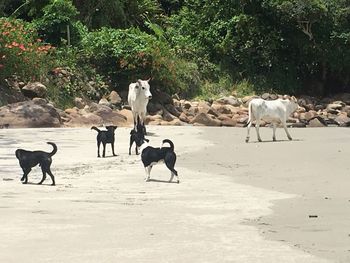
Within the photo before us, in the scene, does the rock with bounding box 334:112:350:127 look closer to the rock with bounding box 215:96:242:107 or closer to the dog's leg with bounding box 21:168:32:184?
the rock with bounding box 215:96:242:107

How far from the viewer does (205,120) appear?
24656 mm

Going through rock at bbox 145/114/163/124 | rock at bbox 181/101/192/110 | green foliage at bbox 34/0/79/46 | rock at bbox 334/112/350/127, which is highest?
green foliage at bbox 34/0/79/46

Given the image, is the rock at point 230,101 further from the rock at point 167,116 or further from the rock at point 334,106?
the rock at point 334,106

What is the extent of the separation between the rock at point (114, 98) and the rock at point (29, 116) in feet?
16.4

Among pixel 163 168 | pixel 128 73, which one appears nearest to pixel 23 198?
pixel 163 168

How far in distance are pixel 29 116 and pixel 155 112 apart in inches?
256

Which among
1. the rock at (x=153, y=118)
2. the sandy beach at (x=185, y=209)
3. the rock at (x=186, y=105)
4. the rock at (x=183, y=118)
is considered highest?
the sandy beach at (x=185, y=209)

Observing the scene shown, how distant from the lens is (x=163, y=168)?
38.7ft

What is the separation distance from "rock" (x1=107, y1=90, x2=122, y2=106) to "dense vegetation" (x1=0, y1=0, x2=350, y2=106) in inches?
46.5

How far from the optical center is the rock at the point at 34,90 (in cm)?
2433

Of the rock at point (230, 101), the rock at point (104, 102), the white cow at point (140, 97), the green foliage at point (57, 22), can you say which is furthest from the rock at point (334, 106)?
the white cow at point (140, 97)

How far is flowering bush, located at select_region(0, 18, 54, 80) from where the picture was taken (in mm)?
24328

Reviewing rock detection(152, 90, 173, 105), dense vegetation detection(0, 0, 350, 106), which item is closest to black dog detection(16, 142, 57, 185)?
rock detection(152, 90, 173, 105)

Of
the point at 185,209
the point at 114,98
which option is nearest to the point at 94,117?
the point at 114,98
